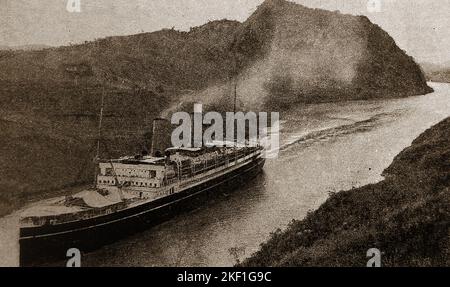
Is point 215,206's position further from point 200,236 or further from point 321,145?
point 321,145

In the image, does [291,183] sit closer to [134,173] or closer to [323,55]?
[134,173]

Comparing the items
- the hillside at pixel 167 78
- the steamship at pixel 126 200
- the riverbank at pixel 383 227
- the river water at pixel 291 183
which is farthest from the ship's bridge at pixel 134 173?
the riverbank at pixel 383 227

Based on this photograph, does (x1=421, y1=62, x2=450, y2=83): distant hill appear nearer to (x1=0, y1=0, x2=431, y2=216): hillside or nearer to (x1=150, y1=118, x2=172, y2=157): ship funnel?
(x1=0, y1=0, x2=431, y2=216): hillside

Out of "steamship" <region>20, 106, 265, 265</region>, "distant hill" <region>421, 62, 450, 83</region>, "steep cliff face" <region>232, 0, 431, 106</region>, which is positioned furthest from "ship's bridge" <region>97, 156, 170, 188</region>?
"distant hill" <region>421, 62, 450, 83</region>

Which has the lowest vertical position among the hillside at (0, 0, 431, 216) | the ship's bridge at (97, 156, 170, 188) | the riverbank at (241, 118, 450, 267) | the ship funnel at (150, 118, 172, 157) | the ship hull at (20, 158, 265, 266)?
the ship hull at (20, 158, 265, 266)

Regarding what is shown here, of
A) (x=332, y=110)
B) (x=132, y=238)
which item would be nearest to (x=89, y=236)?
(x=132, y=238)

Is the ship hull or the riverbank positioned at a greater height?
the riverbank

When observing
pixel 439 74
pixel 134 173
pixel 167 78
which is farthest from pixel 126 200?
pixel 439 74

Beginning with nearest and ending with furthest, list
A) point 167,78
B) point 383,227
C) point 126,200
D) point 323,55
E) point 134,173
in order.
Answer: point 383,227 < point 126,200 < point 134,173 < point 167,78 < point 323,55
